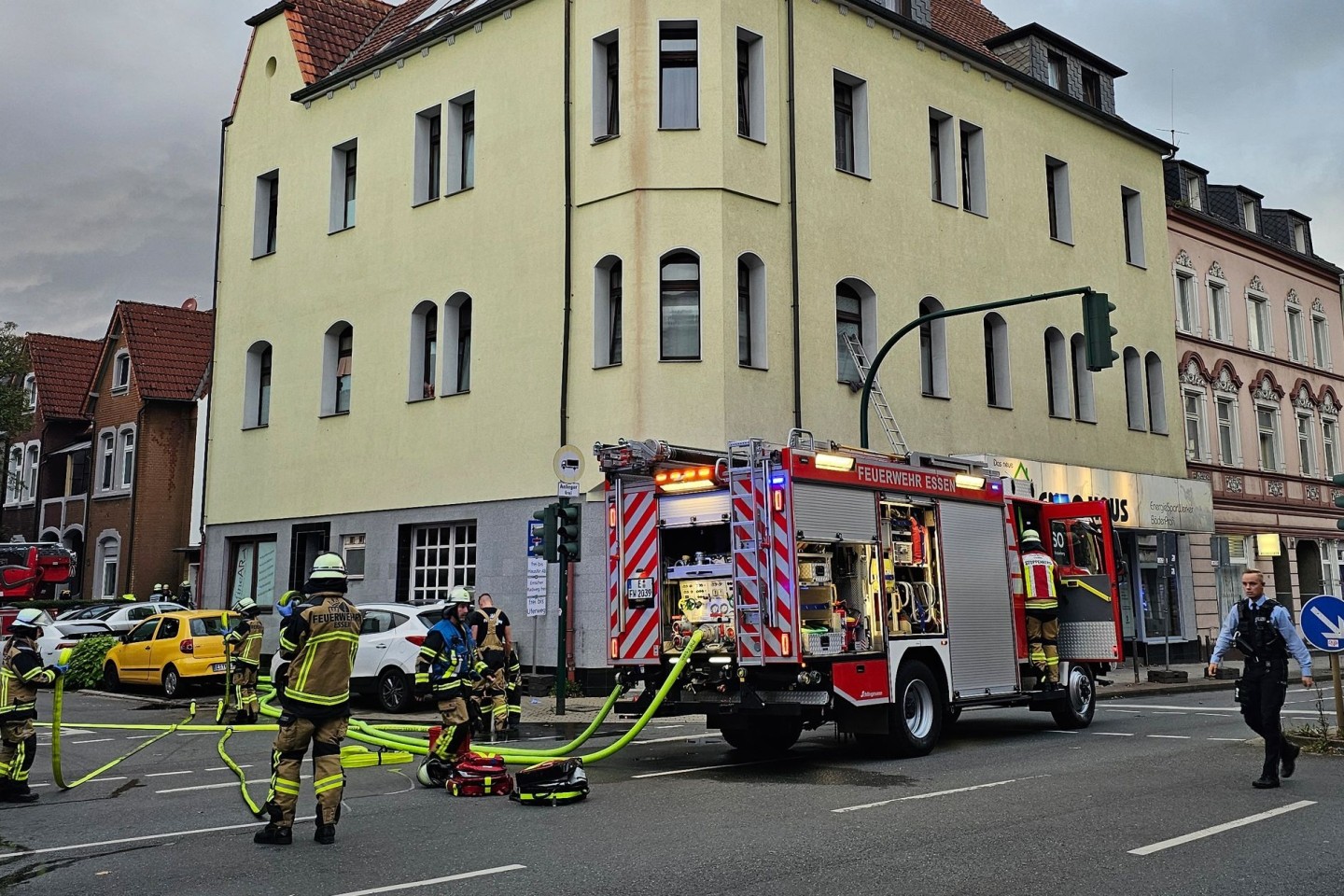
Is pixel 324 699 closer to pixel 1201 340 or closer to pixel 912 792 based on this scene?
pixel 912 792

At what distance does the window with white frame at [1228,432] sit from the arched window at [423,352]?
67.4 ft

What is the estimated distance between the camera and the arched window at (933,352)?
78.1 ft

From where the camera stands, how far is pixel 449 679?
10.6 m

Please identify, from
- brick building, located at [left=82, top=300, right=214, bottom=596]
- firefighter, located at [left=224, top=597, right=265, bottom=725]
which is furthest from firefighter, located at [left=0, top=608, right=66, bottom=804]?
brick building, located at [left=82, top=300, right=214, bottom=596]

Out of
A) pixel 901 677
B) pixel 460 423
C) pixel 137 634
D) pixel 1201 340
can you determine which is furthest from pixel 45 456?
pixel 901 677

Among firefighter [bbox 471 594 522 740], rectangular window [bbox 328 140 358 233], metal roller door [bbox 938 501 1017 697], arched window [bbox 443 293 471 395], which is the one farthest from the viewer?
rectangular window [bbox 328 140 358 233]

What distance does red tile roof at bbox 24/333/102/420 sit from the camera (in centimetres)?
4656

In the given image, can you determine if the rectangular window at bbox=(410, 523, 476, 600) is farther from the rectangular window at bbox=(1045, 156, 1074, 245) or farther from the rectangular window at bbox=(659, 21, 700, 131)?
the rectangular window at bbox=(1045, 156, 1074, 245)

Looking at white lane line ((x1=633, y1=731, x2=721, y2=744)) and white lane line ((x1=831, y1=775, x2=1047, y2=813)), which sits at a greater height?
white lane line ((x1=633, y1=731, x2=721, y2=744))

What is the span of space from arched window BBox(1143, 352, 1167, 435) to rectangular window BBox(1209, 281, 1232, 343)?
13.4ft

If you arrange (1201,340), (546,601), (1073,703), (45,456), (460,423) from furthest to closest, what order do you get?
(45,456) < (1201,340) < (460,423) < (546,601) < (1073,703)

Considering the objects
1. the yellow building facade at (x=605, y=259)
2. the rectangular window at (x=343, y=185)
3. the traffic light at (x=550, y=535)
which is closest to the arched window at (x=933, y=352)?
the yellow building facade at (x=605, y=259)

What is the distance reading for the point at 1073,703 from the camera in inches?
587

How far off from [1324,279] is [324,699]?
3774 centimetres
